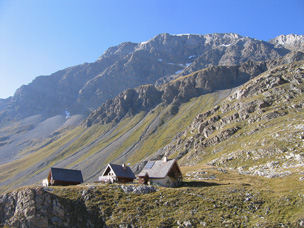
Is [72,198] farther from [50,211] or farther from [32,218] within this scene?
[32,218]

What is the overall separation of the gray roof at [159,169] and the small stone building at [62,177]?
20635 millimetres

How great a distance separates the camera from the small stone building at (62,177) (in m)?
69.0

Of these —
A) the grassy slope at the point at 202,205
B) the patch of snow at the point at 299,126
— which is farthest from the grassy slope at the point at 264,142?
the grassy slope at the point at 202,205

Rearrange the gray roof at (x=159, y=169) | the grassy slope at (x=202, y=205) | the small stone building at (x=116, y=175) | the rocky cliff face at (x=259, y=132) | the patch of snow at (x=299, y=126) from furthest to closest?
the patch of snow at (x=299, y=126)
the rocky cliff face at (x=259, y=132)
the small stone building at (x=116, y=175)
the gray roof at (x=159, y=169)
the grassy slope at (x=202, y=205)

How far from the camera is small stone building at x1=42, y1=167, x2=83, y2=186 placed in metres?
69.0

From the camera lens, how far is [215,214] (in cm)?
4175

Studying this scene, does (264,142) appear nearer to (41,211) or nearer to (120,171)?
(120,171)

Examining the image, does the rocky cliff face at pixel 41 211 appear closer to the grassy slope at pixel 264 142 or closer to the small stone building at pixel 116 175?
the small stone building at pixel 116 175

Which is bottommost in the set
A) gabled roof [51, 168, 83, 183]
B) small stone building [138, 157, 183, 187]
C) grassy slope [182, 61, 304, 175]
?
grassy slope [182, 61, 304, 175]

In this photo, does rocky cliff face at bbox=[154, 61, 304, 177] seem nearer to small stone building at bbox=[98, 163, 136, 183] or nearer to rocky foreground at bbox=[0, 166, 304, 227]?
rocky foreground at bbox=[0, 166, 304, 227]

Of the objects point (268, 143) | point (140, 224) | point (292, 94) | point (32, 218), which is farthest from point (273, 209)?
point (292, 94)

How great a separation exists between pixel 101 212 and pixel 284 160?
61640 millimetres

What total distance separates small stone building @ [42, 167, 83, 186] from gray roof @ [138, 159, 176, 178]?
20.6 metres

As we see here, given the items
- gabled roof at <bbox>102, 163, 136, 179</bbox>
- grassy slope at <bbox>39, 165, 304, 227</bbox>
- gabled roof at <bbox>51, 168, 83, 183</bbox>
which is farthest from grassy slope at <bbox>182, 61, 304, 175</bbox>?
gabled roof at <bbox>51, 168, 83, 183</bbox>
